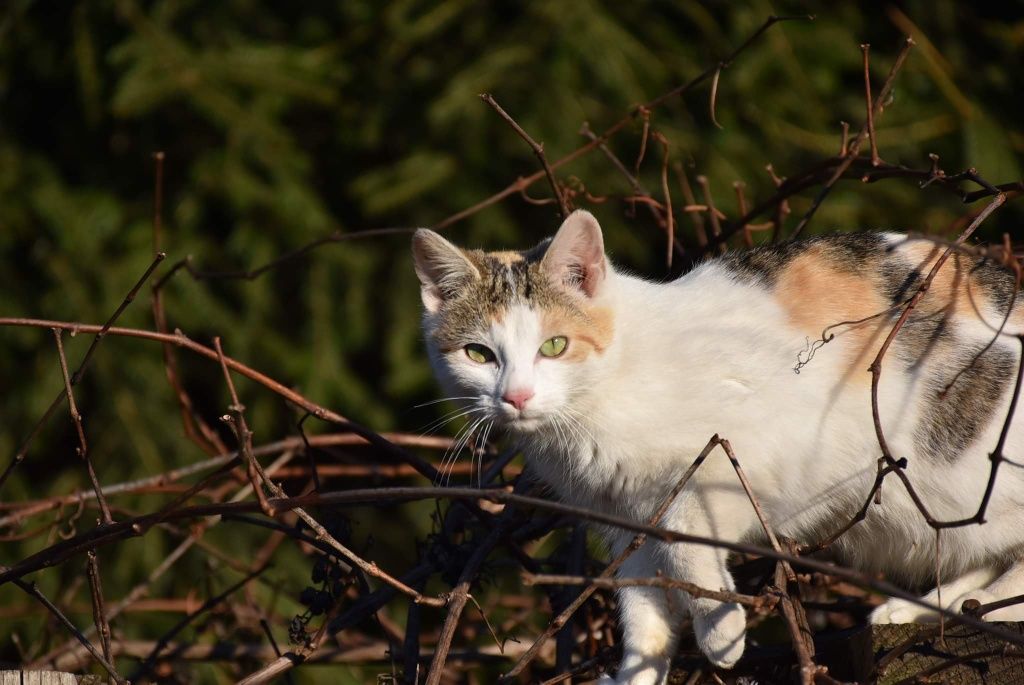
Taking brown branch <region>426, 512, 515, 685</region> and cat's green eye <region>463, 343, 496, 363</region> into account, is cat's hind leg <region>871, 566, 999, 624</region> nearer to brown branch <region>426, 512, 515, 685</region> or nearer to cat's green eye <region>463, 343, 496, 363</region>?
brown branch <region>426, 512, 515, 685</region>

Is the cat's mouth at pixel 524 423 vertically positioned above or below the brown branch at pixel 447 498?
below

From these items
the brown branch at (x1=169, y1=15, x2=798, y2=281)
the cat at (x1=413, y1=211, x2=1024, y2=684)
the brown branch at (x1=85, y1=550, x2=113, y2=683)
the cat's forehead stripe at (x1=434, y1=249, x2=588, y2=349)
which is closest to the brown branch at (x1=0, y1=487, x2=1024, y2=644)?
the brown branch at (x1=85, y1=550, x2=113, y2=683)

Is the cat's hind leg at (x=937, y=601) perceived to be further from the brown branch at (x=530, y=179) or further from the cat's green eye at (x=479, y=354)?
the brown branch at (x=530, y=179)

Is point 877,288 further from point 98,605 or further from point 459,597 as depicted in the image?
point 98,605

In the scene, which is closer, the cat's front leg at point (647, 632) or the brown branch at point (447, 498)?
the brown branch at point (447, 498)

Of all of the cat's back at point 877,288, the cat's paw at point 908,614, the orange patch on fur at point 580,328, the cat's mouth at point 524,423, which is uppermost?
the cat's back at point 877,288

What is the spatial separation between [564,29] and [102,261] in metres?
2.01

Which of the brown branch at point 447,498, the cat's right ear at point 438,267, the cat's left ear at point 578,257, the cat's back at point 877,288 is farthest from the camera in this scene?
the cat's right ear at point 438,267

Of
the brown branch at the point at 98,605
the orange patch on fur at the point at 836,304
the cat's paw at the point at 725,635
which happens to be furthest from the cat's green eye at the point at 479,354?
the brown branch at the point at 98,605

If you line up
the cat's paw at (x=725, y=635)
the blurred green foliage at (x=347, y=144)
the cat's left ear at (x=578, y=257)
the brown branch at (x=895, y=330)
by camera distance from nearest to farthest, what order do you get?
the brown branch at (x=895, y=330), the cat's paw at (x=725, y=635), the cat's left ear at (x=578, y=257), the blurred green foliage at (x=347, y=144)

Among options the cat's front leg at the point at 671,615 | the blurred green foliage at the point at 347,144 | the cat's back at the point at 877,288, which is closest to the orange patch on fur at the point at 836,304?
the cat's back at the point at 877,288

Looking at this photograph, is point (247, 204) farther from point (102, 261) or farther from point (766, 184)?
point (766, 184)

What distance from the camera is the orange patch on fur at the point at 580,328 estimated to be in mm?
2303

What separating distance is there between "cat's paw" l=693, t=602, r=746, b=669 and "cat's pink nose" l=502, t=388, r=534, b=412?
534 mm
